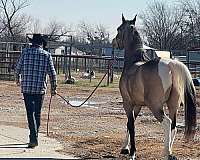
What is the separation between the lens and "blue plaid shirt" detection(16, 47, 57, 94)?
9.87 meters

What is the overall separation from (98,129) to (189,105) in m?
4.33

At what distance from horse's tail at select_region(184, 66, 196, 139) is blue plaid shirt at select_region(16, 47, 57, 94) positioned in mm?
2641

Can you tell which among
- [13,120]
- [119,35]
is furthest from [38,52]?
[13,120]

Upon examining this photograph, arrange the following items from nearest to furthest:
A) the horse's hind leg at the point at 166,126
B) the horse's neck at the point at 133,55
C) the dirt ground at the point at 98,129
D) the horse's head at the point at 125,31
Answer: the horse's hind leg at the point at 166,126
the dirt ground at the point at 98,129
the horse's neck at the point at 133,55
the horse's head at the point at 125,31

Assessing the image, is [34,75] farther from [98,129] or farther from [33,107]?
[98,129]

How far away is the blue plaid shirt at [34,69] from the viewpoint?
9867 millimetres

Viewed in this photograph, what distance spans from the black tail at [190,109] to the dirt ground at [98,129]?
42 centimetres

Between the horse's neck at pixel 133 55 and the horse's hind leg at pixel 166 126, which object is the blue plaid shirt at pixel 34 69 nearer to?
the horse's neck at pixel 133 55

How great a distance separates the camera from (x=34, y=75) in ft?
32.4

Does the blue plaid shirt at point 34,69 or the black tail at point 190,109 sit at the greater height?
the blue plaid shirt at point 34,69

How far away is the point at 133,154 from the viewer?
8609mm

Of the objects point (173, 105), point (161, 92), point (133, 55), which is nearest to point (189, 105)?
point (173, 105)

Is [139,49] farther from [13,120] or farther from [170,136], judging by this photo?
[13,120]

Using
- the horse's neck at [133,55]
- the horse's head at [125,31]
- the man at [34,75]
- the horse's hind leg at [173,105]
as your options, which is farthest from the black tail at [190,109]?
the man at [34,75]
